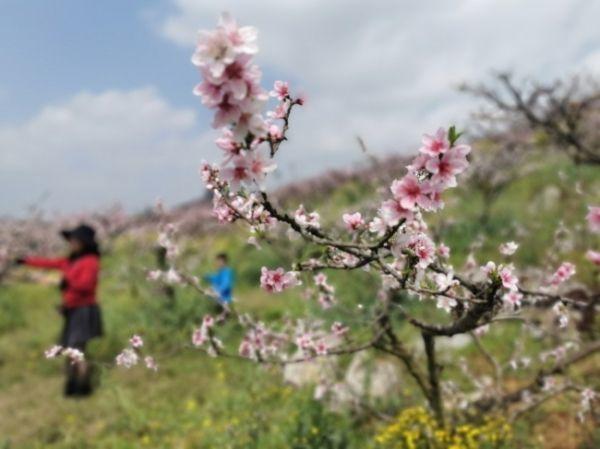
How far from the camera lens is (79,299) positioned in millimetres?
7859

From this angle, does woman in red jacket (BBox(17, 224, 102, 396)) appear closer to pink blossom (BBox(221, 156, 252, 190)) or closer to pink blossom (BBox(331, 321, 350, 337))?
pink blossom (BBox(331, 321, 350, 337))

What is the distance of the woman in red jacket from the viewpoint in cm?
768

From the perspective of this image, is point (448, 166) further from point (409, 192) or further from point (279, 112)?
point (279, 112)

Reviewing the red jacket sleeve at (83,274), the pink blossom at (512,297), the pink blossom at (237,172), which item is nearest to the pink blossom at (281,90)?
the pink blossom at (237,172)

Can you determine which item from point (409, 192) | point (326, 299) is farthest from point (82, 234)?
point (409, 192)

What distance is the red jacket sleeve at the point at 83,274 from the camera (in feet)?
25.2

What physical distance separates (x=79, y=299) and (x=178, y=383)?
5.89 feet

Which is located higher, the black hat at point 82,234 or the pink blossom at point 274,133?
the black hat at point 82,234

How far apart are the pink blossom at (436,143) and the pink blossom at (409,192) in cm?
10

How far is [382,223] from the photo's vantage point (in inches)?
82.0

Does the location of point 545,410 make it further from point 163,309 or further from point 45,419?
point 163,309

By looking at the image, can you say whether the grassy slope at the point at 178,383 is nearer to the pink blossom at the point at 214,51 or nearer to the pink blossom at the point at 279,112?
the pink blossom at the point at 279,112

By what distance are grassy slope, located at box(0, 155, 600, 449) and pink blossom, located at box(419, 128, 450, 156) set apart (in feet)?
2.74

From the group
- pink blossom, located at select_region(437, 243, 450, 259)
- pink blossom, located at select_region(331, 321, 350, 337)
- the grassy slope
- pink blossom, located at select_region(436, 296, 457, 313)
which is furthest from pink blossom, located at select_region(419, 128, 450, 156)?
pink blossom, located at select_region(331, 321, 350, 337)
